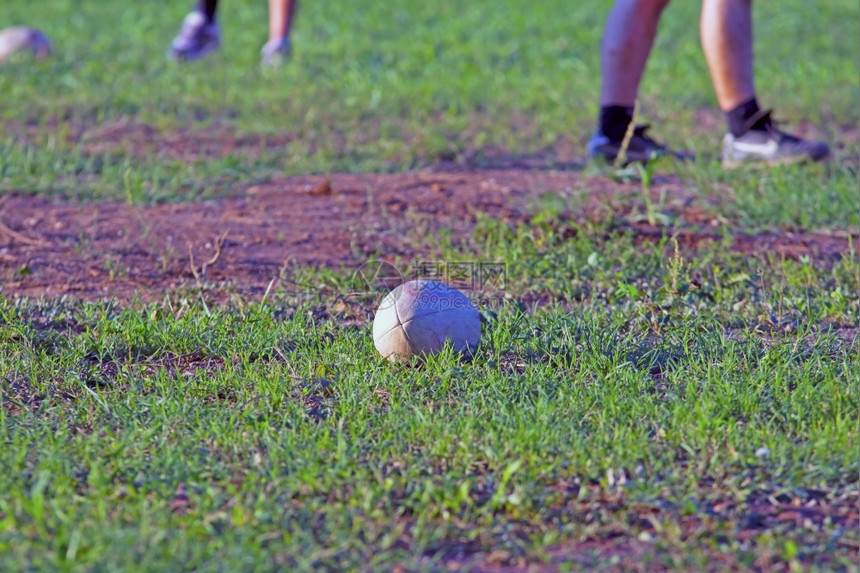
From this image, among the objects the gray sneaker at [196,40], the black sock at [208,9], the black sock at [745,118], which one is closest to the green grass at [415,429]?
the black sock at [745,118]

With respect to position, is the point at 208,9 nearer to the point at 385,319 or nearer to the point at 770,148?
the point at 770,148

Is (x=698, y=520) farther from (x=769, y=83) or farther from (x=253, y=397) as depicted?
(x=769, y=83)

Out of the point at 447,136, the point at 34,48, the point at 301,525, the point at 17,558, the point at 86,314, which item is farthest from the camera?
the point at 34,48

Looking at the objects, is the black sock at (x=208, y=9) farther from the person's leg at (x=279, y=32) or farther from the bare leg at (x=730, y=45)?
the bare leg at (x=730, y=45)

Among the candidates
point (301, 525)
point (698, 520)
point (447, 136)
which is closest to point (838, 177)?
point (447, 136)

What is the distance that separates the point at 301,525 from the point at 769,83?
20.7 ft

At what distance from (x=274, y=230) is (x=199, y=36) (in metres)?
4.62

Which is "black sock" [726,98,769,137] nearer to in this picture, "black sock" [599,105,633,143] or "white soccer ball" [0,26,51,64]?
"black sock" [599,105,633,143]

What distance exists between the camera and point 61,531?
245 centimetres

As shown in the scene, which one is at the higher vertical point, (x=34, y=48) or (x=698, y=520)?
(x=34, y=48)

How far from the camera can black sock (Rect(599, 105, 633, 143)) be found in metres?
5.79

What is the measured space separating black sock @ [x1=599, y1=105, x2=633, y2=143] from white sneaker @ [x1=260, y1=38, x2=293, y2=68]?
3.49 m

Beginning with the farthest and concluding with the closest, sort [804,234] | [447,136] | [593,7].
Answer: [593,7] < [447,136] < [804,234]

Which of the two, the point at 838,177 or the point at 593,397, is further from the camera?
the point at 838,177
